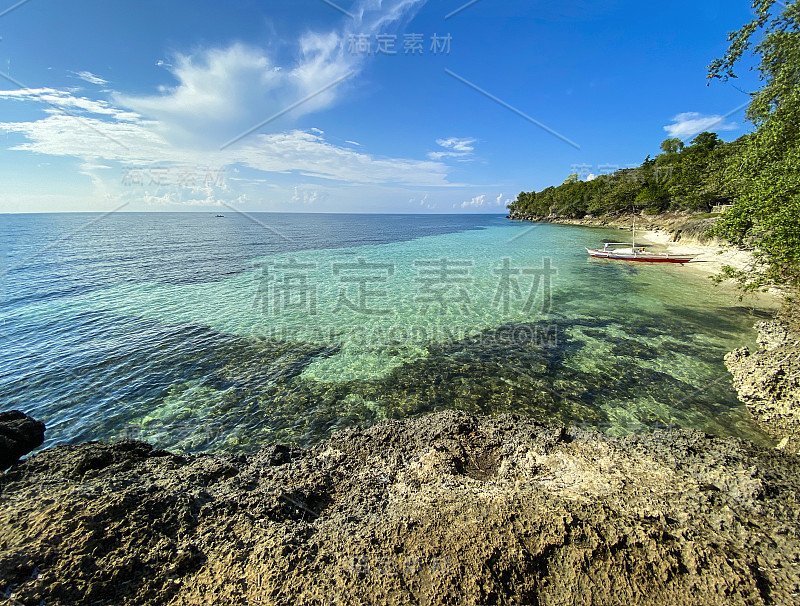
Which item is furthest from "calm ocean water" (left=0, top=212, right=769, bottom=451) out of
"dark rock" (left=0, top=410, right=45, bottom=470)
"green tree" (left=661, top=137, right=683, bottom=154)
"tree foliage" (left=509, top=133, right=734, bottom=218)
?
"green tree" (left=661, top=137, right=683, bottom=154)

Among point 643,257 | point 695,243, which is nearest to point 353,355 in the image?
point 643,257

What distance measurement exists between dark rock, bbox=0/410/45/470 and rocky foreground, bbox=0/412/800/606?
169 cm

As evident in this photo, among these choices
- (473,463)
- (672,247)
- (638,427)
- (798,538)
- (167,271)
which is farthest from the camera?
(672,247)

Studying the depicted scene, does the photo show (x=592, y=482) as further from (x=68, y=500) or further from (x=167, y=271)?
(x=167, y=271)

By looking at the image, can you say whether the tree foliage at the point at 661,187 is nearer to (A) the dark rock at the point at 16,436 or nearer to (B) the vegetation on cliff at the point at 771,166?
(B) the vegetation on cliff at the point at 771,166

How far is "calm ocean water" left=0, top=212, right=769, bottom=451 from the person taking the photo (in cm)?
1064

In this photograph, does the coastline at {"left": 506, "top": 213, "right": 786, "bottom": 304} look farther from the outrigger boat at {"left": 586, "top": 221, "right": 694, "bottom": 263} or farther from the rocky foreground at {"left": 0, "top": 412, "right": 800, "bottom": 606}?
the rocky foreground at {"left": 0, "top": 412, "right": 800, "bottom": 606}

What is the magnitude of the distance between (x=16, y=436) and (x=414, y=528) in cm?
1109

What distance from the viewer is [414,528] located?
17.0 ft

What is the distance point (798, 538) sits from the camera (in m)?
5.10

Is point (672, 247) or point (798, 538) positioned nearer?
point (798, 538)

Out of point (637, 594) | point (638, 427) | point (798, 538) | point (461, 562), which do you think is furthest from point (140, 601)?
point (638, 427)

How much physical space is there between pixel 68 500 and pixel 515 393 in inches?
461

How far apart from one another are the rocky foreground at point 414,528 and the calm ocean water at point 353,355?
9.63 feet
